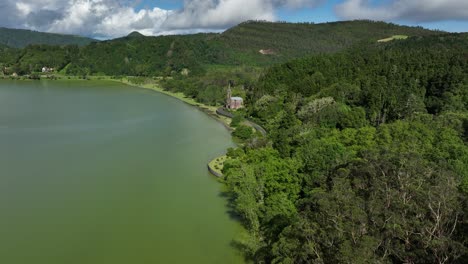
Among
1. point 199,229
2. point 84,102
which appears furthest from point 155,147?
point 84,102

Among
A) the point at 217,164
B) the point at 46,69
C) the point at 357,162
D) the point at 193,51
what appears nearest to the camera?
the point at 357,162

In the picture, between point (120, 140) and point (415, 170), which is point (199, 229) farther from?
point (120, 140)

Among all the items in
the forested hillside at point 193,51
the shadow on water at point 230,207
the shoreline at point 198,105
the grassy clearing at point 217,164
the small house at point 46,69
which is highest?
the forested hillside at point 193,51

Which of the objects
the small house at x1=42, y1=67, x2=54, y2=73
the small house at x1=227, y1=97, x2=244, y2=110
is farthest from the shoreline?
the small house at x1=42, y1=67, x2=54, y2=73

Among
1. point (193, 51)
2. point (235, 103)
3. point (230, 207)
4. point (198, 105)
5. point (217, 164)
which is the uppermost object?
point (193, 51)

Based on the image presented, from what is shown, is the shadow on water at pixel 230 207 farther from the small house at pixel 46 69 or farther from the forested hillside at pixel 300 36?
the small house at pixel 46 69

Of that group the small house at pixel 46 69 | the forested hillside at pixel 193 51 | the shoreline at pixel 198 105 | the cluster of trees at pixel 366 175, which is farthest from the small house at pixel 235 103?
the small house at pixel 46 69

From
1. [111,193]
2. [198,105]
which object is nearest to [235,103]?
[198,105]

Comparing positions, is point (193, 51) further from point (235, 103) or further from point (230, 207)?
point (230, 207)
